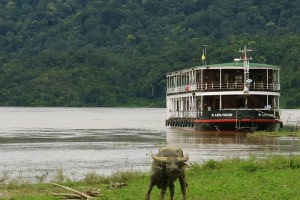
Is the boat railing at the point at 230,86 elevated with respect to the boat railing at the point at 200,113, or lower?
elevated

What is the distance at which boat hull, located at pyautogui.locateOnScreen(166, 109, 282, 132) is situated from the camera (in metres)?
56.9

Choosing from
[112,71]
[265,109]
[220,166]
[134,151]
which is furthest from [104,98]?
[220,166]

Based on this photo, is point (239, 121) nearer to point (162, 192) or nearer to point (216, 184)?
point (216, 184)

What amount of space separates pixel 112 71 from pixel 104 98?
861 cm

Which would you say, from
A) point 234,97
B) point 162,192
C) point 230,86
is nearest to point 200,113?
point 234,97

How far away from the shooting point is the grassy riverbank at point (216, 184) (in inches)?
770

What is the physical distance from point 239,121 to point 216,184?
36.1m

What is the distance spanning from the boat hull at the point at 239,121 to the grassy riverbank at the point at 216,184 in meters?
29.9

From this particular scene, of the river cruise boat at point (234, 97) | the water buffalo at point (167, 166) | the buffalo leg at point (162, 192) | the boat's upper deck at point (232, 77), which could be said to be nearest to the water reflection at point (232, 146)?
the river cruise boat at point (234, 97)

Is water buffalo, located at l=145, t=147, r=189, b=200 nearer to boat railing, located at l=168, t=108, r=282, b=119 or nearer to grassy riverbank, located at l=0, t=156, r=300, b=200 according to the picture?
grassy riverbank, located at l=0, t=156, r=300, b=200

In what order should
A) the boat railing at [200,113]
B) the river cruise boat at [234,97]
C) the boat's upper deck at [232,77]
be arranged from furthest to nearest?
1. the boat's upper deck at [232,77]
2. the river cruise boat at [234,97]
3. the boat railing at [200,113]

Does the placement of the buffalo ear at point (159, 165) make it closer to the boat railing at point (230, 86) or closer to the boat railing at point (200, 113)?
the boat railing at point (200, 113)

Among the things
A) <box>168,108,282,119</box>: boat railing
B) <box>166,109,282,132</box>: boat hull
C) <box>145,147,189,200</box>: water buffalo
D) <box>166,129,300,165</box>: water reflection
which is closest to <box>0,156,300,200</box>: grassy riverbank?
<box>145,147,189,200</box>: water buffalo

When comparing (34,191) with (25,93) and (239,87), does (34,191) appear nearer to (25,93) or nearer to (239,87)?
(239,87)
